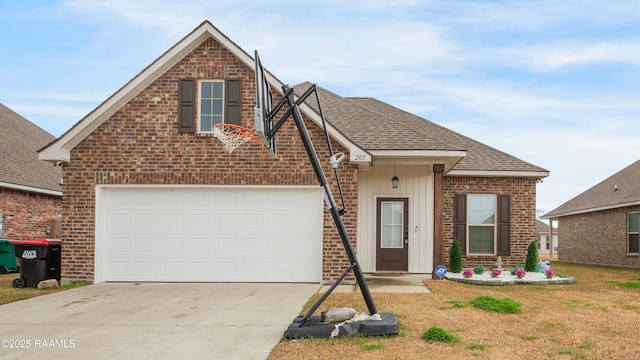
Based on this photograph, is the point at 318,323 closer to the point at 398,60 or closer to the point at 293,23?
the point at 293,23

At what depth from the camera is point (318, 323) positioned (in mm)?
7449

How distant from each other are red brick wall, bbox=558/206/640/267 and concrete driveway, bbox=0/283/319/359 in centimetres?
1533

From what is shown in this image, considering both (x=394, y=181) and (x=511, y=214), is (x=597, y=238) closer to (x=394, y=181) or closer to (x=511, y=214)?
(x=511, y=214)

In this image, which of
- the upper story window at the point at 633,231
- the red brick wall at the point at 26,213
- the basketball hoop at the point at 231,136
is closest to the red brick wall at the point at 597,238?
the upper story window at the point at 633,231

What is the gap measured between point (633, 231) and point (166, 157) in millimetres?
17374

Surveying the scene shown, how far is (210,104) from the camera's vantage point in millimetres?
13070

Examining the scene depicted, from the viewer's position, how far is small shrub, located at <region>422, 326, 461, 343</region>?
23.1 ft

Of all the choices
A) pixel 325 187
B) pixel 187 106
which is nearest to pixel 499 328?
pixel 325 187

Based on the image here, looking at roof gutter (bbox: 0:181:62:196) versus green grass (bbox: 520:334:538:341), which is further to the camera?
roof gutter (bbox: 0:181:62:196)

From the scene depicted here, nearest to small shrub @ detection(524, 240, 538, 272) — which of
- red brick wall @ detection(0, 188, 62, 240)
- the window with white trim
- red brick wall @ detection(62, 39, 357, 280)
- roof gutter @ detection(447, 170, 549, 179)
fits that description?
the window with white trim

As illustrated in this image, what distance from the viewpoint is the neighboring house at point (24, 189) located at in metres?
17.5

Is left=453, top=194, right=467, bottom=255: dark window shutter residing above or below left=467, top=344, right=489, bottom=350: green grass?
above

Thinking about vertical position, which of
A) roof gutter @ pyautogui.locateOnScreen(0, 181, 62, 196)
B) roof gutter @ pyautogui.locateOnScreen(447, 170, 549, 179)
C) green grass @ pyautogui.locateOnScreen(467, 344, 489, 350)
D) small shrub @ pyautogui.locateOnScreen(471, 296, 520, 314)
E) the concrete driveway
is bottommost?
the concrete driveway

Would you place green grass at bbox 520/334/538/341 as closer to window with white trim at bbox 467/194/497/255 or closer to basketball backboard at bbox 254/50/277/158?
basketball backboard at bbox 254/50/277/158
